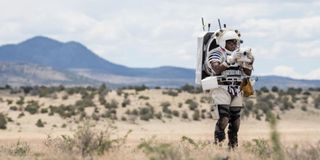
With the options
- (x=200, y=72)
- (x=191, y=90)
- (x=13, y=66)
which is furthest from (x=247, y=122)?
(x=13, y=66)

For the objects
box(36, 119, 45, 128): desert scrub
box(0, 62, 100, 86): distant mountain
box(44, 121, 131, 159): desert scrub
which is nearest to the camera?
box(44, 121, 131, 159): desert scrub

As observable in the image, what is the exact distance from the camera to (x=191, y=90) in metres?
51.8

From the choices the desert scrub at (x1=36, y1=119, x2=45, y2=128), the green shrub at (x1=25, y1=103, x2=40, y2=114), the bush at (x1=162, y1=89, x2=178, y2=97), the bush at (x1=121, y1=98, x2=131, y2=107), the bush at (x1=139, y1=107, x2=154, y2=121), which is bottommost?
the desert scrub at (x1=36, y1=119, x2=45, y2=128)

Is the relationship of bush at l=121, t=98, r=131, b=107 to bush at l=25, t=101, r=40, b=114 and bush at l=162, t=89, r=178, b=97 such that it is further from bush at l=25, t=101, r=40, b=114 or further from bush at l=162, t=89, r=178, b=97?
bush at l=162, t=89, r=178, b=97

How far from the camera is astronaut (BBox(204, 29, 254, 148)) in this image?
14367 mm

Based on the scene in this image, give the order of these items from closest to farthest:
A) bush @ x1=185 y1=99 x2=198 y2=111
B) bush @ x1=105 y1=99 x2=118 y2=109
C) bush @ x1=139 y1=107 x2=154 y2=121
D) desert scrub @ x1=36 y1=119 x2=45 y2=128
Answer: desert scrub @ x1=36 y1=119 x2=45 y2=128, bush @ x1=139 y1=107 x2=154 y2=121, bush @ x1=105 y1=99 x2=118 y2=109, bush @ x1=185 y1=99 x2=198 y2=111

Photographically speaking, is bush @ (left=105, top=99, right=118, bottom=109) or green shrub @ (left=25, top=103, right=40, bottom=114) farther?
bush @ (left=105, top=99, right=118, bottom=109)

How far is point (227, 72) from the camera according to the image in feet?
47.5

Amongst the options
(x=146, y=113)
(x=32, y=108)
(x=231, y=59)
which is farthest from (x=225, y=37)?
(x=32, y=108)

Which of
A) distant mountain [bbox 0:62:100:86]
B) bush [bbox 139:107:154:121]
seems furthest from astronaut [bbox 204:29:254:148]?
distant mountain [bbox 0:62:100:86]

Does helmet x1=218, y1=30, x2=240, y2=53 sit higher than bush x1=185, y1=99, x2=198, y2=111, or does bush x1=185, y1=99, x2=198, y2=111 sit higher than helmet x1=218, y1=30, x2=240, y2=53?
helmet x1=218, y1=30, x2=240, y2=53

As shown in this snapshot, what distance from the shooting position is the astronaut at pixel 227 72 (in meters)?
14.4

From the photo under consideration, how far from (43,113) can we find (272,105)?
39.8 feet

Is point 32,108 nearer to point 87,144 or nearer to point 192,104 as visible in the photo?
point 192,104
